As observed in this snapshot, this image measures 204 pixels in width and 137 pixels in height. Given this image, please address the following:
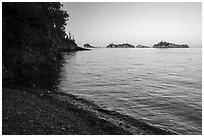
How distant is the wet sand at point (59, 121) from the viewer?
30.5ft

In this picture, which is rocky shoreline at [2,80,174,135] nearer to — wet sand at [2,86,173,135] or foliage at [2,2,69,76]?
wet sand at [2,86,173,135]

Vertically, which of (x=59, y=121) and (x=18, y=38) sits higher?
(x=18, y=38)

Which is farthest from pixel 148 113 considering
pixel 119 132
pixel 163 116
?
pixel 119 132

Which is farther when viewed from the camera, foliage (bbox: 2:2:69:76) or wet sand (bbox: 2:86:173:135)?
foliage (bbox: 2:2:69:76)

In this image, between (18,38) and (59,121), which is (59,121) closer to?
(59,121)

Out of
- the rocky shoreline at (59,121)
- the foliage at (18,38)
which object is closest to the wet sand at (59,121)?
the rocky shoreline at (59,121)

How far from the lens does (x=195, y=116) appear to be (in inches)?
600

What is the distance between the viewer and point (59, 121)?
35.4ft

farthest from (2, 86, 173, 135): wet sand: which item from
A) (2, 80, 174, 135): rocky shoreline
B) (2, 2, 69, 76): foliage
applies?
(2, 2, 69, 76): foliage

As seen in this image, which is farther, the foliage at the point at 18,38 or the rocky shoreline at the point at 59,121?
the foliage at the point at 18,38

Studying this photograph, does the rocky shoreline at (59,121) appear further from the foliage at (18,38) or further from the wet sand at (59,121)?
the foliage at (18,38)

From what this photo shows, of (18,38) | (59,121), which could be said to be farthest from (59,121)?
(18,38)

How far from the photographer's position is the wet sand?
30.5ft

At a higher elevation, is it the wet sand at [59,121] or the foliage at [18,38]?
the foliage at [18,38]
